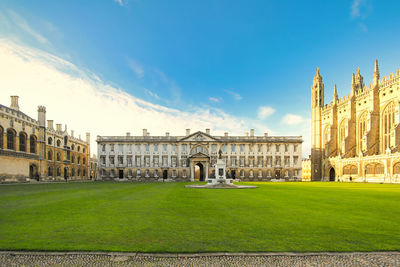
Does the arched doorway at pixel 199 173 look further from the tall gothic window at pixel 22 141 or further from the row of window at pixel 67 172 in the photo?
the tall gothic window at pixel 22 141

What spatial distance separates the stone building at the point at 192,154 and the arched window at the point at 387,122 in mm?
20592

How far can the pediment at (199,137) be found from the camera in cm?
6844

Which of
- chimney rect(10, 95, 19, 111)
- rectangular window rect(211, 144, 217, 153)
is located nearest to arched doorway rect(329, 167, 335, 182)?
rectangular window rect(211, 144, 217, 153)

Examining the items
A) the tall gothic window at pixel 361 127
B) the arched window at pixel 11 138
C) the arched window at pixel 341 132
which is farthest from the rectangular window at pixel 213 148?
the arched window at pixel 11 138

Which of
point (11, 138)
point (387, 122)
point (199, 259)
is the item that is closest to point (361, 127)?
point (387, 122)

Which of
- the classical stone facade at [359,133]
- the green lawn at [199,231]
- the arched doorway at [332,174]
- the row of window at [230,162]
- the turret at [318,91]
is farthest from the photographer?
the turret at [318,91]

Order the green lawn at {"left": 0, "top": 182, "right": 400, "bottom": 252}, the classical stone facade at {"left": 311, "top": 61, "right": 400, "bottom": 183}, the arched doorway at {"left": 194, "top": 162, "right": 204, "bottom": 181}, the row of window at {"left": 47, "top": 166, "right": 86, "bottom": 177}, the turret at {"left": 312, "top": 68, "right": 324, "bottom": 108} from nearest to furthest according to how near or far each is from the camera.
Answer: the green lawn at {"left": 0, "top": 182, "right": 400, "bottom": 252} → the classical stone facade at {"left": 311, "top": 61, "right": 400, "bottom": 183} → the row of window at {"left": 47, "top": 166, "right": 86, "bottom": 177} → the arched doorway at {"left": 194, "top": 162, "right": 204, "bottom": 181} → the turret at {"left": 312, "top": 68, "right": 324, "bottom": 108}

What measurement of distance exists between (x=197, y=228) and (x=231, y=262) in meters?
2.81

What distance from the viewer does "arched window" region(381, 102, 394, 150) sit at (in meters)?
50.4

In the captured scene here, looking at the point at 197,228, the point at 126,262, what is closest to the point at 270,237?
the point at 197,228

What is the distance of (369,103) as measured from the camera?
55.4m

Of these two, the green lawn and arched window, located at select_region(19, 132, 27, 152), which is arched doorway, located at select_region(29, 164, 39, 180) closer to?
arched window, located at select_region(19, 132, 27, 152)

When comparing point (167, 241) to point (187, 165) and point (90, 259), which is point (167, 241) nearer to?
point (90, 259)

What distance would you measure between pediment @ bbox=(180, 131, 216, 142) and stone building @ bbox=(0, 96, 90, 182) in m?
29.2
